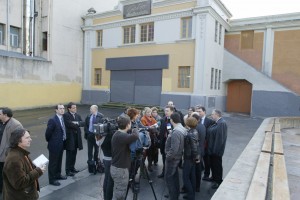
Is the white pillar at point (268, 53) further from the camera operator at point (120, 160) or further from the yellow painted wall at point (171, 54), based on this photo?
the camera operator at point (120, 160)

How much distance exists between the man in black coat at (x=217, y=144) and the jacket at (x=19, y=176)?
12.7ft

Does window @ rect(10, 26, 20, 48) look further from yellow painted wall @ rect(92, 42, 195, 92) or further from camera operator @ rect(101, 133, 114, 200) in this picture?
camera operator @ rect(101, 133, 114, 200)

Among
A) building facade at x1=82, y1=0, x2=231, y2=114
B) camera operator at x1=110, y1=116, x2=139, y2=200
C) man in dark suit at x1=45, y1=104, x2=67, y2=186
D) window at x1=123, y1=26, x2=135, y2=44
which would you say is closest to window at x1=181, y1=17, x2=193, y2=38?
building facade at x1=82, y1=0, x2=231, y2=114

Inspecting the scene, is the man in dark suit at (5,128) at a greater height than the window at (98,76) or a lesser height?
lesser

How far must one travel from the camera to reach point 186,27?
1839cm

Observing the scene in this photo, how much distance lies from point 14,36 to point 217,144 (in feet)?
70.1

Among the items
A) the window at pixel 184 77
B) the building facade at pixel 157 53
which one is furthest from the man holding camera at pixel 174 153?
the window at pixel 184 77

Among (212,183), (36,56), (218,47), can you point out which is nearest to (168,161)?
(212,183)

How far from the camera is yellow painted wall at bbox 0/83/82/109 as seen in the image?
1839 centimetres

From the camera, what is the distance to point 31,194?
3.13 metres

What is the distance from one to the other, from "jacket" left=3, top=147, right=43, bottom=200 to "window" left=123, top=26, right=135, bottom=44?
19.4 meters

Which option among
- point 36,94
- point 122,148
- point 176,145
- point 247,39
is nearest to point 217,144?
point 176,145

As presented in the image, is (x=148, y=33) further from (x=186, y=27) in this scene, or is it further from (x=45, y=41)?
(x=45, y=41)

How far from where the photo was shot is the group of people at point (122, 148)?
119 inches
